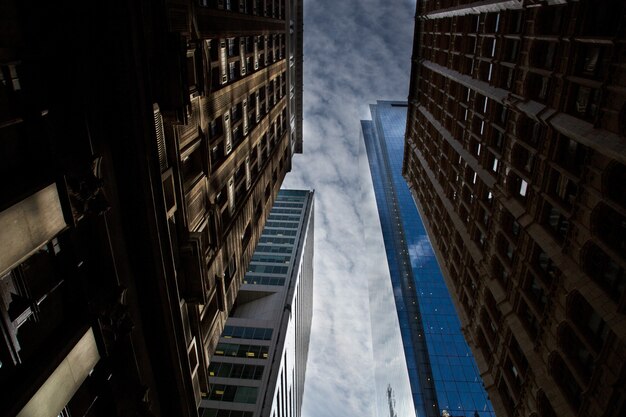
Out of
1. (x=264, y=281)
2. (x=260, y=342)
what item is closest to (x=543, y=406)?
(x=260, y=342)

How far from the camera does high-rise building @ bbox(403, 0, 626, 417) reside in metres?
15.6

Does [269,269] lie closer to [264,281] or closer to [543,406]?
[264,281]

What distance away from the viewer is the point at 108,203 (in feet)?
45.4

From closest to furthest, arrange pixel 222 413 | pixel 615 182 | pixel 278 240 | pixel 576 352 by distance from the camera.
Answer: pixel 615 182 < pixel 576 352 < pixel 222 413 < pixel 278 240

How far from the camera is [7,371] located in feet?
33.2

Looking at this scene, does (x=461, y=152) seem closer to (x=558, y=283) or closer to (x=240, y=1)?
(x=558, y=283)

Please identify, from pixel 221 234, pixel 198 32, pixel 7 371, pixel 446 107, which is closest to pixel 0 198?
pixel 7 371

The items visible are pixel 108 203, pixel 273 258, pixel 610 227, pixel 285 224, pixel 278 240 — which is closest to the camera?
pixel 108 203

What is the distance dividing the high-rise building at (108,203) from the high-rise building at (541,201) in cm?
1739

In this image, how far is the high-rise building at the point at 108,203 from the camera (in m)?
10.6

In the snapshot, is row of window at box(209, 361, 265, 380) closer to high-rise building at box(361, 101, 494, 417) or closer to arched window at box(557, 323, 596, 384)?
high-rise building at box(361, 101, 494, 417)

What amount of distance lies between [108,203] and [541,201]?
20.9 meters

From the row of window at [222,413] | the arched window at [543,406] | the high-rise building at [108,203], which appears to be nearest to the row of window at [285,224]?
the row of window at [222,413]

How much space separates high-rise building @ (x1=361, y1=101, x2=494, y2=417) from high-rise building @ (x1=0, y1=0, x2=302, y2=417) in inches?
2391
